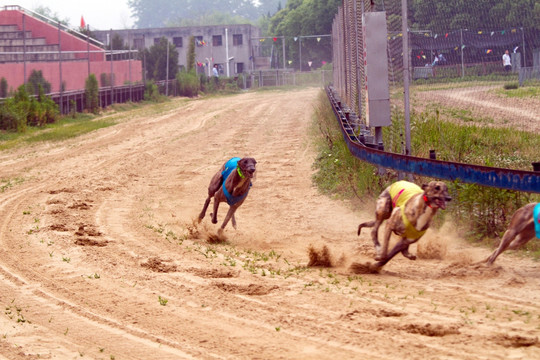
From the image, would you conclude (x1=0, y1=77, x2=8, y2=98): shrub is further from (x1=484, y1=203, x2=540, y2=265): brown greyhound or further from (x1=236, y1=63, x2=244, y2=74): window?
(x1=236, y1=63, x2=244, y2=74): window

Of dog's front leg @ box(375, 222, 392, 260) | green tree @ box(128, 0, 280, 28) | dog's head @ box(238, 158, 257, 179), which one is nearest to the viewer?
dog's front leg @ box(375, 222, 392, 260)

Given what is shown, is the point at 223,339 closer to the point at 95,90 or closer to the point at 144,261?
the point at 144,261

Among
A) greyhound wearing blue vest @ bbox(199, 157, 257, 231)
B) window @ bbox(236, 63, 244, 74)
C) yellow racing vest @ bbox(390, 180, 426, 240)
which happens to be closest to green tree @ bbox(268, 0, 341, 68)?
window @ bbox(236, 63, 244, 74)

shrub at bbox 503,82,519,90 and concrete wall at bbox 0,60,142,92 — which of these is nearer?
shrub at bbox 503,82,519,90

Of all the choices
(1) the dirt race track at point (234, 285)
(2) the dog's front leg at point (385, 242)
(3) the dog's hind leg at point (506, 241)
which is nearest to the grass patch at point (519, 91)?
(1) the dirt race track at point (234, 285)

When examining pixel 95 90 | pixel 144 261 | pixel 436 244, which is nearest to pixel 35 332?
pixel 144 261

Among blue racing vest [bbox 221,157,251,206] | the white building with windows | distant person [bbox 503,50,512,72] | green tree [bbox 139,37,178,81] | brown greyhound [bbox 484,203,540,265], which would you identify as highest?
the white building with windows

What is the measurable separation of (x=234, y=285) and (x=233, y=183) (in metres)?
2.61

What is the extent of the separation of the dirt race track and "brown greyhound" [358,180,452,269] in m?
0.21

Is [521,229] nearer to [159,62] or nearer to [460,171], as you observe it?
[460,171]

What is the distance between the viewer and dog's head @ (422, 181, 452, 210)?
5750mm

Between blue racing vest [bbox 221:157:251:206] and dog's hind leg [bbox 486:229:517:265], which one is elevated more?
blue racing vest [bbox 221:157:251:206]

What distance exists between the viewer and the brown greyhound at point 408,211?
5816 mm

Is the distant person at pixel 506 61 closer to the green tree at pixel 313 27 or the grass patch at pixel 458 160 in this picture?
the grass patch at pixel 458 160
